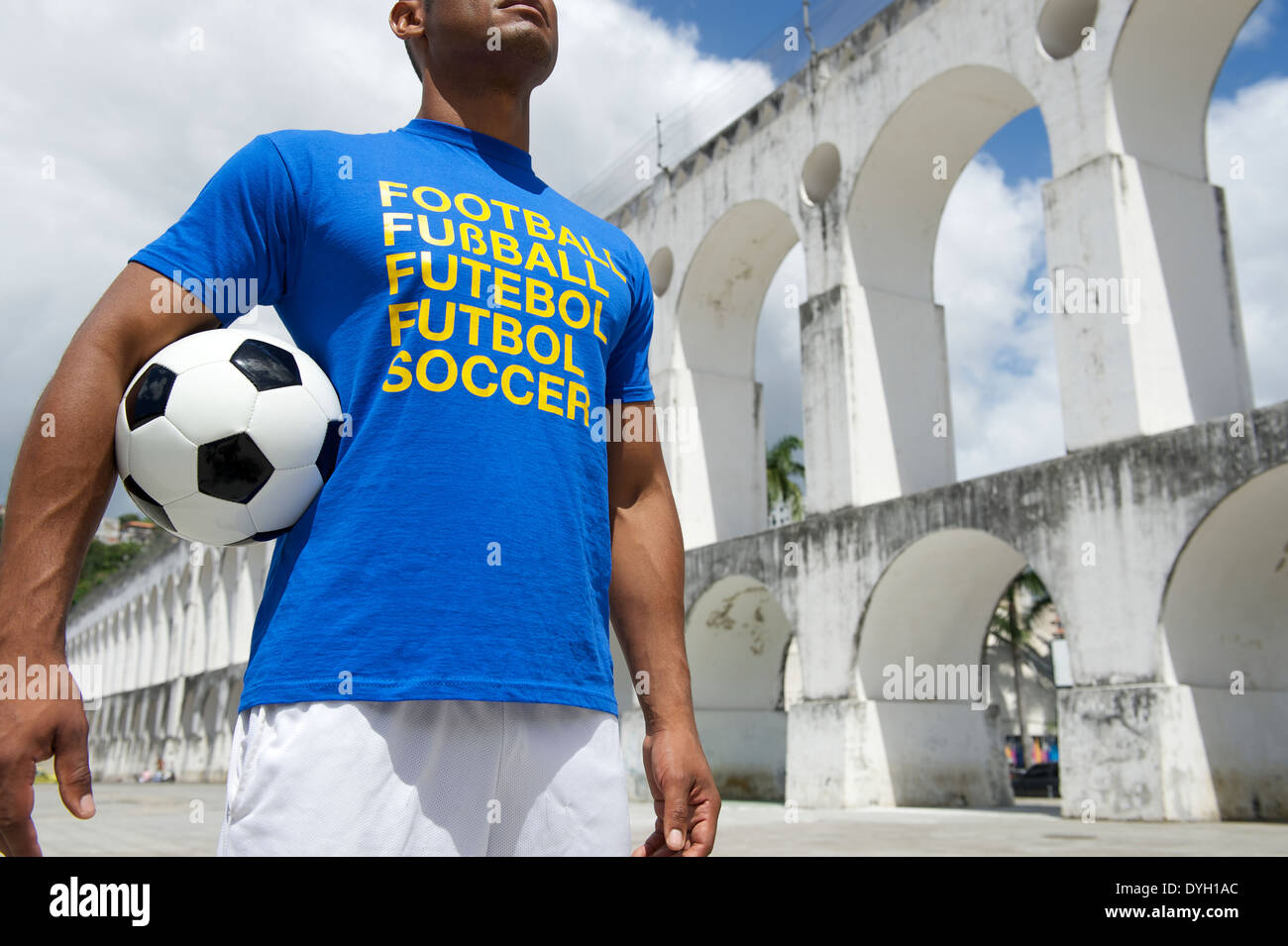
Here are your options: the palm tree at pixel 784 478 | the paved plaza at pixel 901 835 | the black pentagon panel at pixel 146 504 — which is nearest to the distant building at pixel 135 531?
the palm tree at pixel 784 478

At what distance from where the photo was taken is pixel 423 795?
5.41ft

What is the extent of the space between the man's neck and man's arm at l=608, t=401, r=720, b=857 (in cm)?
63

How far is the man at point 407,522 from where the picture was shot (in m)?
1.56

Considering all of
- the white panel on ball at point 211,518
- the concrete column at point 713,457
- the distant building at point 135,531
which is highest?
the distant building at point 135,531

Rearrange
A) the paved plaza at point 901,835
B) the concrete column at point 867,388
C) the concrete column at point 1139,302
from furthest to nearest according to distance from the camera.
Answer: the concrete column at point 867,388 < the concrete column at point 1139,302 < the paved plaza at point 901,835

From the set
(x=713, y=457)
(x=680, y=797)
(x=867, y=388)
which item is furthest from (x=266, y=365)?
(x=713, y=457)

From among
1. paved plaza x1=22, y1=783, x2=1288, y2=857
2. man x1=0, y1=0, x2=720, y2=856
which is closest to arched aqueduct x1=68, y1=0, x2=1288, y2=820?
paved plaza x1=22, y1=783, x2=1288, y2=857

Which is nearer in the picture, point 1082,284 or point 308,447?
point 308,447

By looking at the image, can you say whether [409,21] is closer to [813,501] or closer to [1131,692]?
Answer: [1131,692]

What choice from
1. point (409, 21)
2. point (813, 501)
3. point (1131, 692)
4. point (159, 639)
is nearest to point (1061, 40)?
point (813, 501)

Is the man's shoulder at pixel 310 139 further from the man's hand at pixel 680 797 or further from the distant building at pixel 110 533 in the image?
the distant building at pixel 110 533

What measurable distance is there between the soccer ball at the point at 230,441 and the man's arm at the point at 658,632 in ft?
2.21

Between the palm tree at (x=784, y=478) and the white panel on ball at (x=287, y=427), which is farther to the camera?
the palm tree at (x=784, y=478)

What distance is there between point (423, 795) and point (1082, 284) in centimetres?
1320
